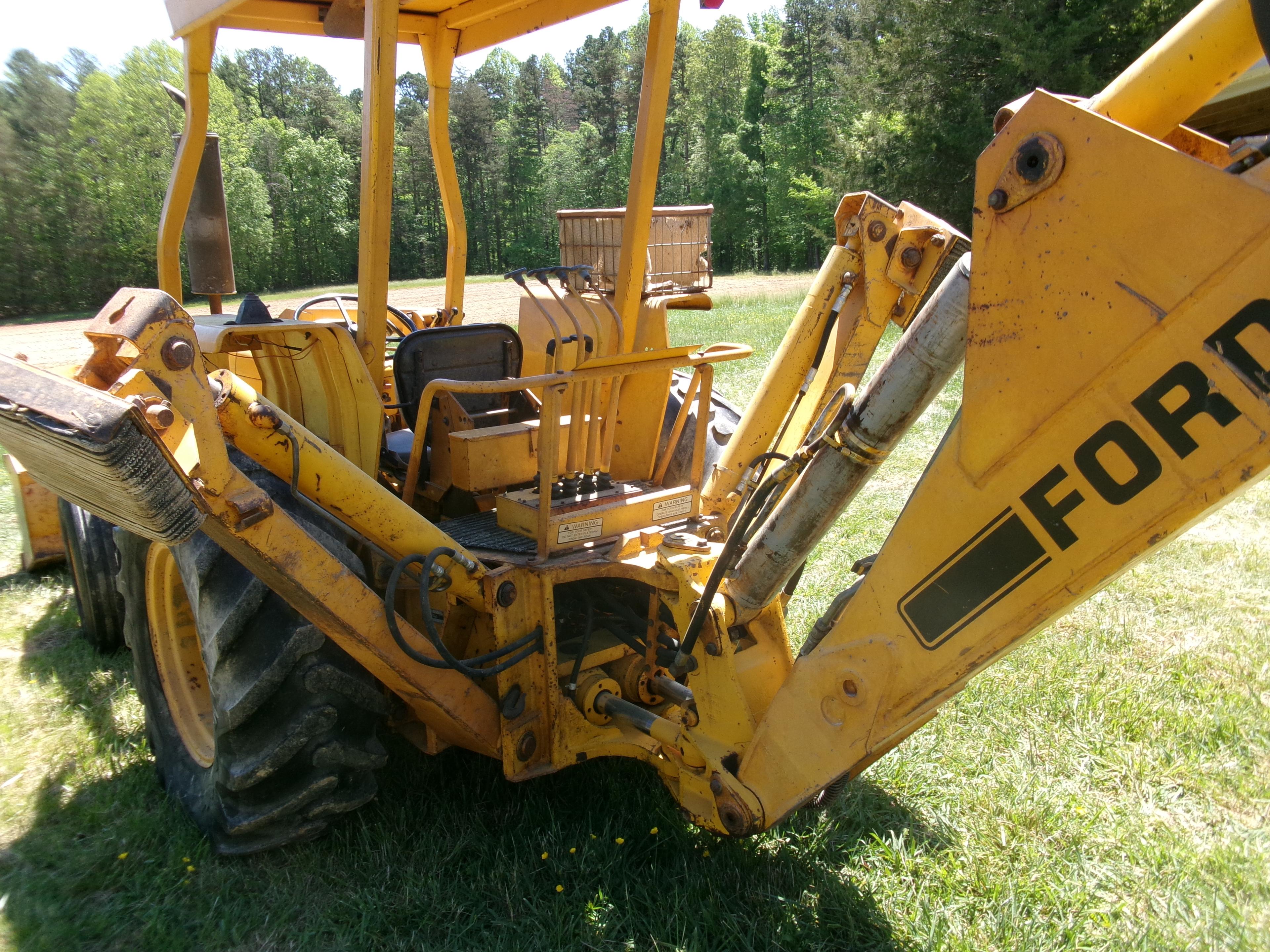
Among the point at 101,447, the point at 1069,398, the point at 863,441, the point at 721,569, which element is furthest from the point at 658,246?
the point at 1069,398

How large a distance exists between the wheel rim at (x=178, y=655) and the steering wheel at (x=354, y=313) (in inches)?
47.3

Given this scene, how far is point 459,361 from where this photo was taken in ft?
11.3

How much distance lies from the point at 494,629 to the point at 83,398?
1304 mm

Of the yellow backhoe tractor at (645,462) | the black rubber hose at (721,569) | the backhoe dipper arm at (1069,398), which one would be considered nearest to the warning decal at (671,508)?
the yellow backhoe tractor at (645,462)

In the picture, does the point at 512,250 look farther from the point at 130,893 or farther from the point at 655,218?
the point at 130,893

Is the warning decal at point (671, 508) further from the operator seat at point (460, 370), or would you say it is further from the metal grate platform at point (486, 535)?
the operator seat at point (460, 370)

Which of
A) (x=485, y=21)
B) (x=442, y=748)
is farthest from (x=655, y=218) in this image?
(x=442, y=748)

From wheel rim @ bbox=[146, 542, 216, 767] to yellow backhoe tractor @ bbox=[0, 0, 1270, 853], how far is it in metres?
0.01

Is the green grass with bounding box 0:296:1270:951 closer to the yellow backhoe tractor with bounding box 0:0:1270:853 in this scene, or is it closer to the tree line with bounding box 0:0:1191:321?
the yellow backhoe tractor with bounding box 0:0:1270:853

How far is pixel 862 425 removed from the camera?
197 cm

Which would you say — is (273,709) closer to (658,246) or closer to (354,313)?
(354,313)

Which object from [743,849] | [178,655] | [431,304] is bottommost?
[431,304]

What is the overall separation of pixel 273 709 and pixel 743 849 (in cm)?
150

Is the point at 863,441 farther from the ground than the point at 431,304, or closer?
farther from the ground
